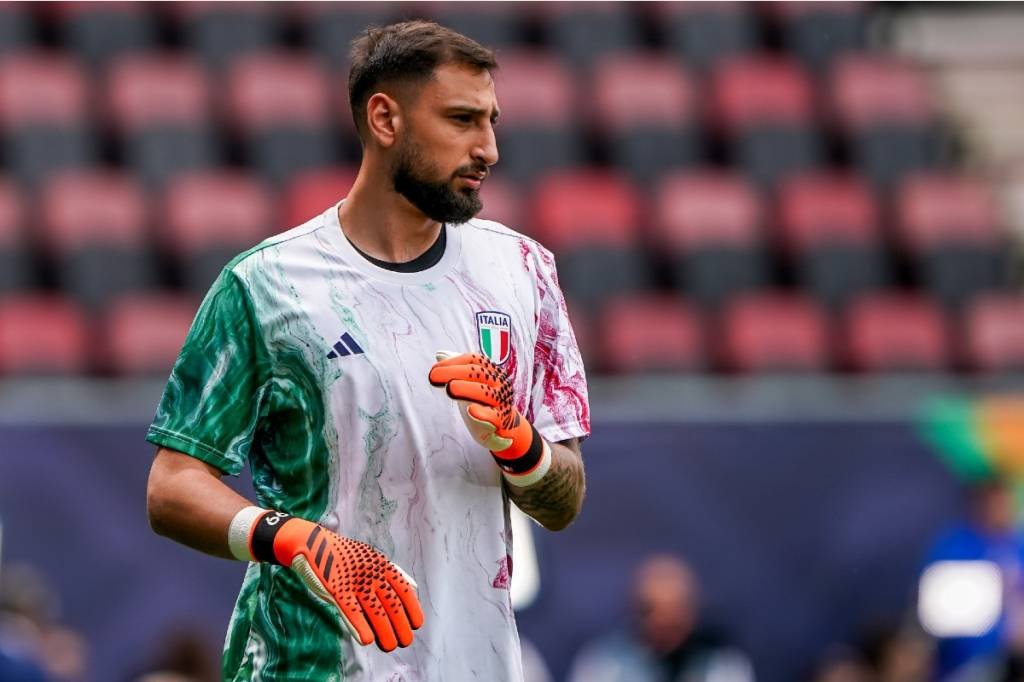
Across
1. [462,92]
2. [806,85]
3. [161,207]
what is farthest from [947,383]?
[462,92]

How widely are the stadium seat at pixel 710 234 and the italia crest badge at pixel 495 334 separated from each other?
7.72 m

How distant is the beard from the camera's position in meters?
3.42

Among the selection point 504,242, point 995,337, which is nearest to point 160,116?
point 995,337

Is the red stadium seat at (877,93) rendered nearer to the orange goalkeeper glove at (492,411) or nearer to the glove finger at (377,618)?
the orange goalkeeper glove at (492,411)

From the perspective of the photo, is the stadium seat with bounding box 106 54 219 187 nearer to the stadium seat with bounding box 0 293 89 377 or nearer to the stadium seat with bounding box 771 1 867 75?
the stadium seat with bounding box 0 293 89 377

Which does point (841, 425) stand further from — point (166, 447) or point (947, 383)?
point (166, 447)

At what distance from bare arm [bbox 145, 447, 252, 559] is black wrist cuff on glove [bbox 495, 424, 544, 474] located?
0.46m

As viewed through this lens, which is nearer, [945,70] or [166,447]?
[166,447]

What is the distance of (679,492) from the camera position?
31.3ft

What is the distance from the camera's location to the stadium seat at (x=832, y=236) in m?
11.4

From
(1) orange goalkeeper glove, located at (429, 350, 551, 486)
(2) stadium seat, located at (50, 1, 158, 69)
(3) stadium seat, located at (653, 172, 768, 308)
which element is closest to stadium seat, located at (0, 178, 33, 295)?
(2) stadium seat, located at (50, 1, 158, 69)

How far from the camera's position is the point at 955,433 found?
9539 mm

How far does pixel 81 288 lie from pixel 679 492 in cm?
369

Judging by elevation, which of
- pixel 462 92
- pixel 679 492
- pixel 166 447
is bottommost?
pixel 679 492
